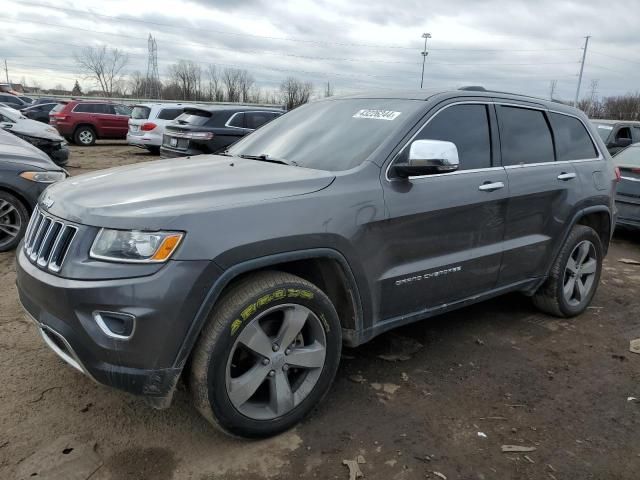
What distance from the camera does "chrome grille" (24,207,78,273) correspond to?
97.7 inches

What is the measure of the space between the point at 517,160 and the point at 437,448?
2173mm

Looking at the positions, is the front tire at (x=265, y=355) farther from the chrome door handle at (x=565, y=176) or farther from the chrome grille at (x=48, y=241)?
the chrome door handle at (x=565, y=176)

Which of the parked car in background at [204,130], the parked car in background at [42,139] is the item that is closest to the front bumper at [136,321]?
the parked car in background at [204,130]

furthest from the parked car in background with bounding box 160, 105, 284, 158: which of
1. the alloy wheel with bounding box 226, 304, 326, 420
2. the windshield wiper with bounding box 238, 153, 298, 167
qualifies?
the alloy wheel with bounding box 226, 304, 326, 420

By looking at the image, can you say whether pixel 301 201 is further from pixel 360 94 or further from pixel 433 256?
pixel 360 94

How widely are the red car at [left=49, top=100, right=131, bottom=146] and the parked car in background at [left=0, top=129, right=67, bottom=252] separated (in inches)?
618

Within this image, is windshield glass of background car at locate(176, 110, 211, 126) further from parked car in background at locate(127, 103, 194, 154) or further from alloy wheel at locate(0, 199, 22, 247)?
parked car in background at locate(127, 103, 194, 154)

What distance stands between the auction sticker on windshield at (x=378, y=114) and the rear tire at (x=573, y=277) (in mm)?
1974

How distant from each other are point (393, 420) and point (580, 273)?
2558 millimetres

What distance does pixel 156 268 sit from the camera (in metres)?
2.30

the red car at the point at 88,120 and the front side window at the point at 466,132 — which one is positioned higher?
the front side window at the point at 466,132

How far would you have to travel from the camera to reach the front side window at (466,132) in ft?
11.2

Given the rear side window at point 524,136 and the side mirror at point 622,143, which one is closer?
the rear side window at point 524,136

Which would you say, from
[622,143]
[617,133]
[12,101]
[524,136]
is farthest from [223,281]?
[12,101]
